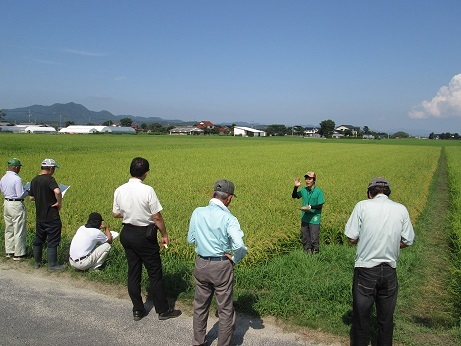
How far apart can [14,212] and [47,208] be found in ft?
3.35

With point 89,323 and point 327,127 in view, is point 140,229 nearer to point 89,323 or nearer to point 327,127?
point 89,323

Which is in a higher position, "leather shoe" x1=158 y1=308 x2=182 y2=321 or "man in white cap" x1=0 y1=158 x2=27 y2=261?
"man in white cap" x1=0 y1=158 x2=27 y2=261

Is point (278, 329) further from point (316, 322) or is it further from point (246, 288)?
point (246, 288)

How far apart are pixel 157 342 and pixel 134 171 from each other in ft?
6.46

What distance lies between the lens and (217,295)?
3.89 meters

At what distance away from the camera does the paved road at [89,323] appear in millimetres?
4164

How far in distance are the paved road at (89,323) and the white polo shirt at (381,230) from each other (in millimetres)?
1262

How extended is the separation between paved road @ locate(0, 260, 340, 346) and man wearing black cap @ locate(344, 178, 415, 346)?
66 cm

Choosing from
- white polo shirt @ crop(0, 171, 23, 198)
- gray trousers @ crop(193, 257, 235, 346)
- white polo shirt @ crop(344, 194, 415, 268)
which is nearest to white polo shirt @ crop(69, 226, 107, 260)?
white polo shirt @ crop(0, 171, 23, 198)

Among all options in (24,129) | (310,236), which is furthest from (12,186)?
(24,129)

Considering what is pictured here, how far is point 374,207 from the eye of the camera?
3.74m

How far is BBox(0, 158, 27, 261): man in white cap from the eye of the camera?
6.56m

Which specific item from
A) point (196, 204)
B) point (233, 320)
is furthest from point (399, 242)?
point (196, 204)

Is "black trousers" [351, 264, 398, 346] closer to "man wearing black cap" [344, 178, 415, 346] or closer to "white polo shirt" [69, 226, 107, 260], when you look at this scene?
"man wearing black cap" [344, 178, 415, 346]
